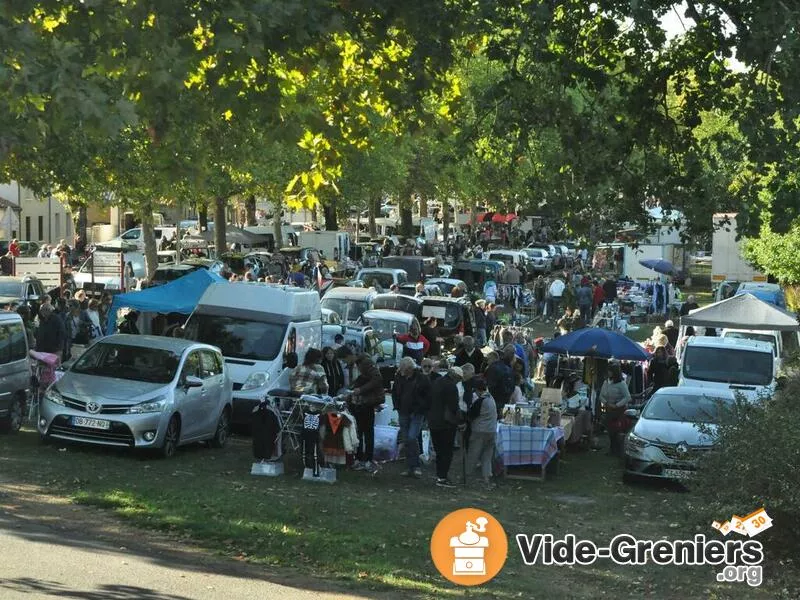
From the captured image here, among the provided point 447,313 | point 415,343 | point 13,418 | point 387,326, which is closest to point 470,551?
point 13,418

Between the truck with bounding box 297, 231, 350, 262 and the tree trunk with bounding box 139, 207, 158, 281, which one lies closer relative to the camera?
the tree trunk with bounding box 139, 207, 158, 281

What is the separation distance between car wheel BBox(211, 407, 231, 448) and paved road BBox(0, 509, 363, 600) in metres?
6.18

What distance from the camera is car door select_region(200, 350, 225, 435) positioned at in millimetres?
17812

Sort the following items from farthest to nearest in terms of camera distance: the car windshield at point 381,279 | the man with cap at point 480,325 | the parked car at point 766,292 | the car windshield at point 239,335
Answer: the car windshield at point 381,279, the parked car at point 766,292, the man with cap at point 480,325, the car windshield at point 239,335

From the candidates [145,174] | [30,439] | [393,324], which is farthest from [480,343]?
[30,439]

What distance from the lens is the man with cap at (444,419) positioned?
15984 millimetres

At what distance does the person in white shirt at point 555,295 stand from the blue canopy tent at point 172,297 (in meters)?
18.0

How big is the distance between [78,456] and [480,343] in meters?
17.1

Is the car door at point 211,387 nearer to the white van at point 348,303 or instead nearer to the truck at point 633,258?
the white van at point 348,303

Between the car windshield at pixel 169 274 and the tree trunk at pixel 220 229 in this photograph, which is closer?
the car windshield at pixel 169 274

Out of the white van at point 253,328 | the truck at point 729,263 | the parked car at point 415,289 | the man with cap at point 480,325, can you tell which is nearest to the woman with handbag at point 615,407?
the white van at point 253,328

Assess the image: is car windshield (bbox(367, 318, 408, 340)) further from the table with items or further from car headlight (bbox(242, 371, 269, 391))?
the table with items

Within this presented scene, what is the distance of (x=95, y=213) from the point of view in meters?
86.7

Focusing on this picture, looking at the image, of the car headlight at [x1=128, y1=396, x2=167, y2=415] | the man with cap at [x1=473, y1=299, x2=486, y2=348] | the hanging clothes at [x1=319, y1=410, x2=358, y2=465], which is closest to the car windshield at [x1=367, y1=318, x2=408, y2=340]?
the man with cap at [x1=473, y1=299, x2=486, y2=348]
